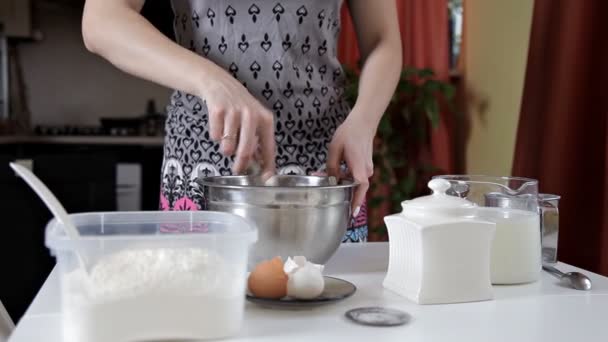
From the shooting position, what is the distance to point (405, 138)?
2.73 m

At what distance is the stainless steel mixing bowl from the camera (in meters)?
0.73

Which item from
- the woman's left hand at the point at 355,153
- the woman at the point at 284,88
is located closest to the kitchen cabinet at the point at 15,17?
the woman at the point at 284,88

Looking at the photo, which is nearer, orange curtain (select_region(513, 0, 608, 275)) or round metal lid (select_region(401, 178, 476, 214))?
round metal lid (select_region(401, 178, 476, 214))

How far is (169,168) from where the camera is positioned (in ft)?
3.60

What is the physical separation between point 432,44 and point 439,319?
90.5 inches

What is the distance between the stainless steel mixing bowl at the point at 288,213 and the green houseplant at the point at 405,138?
1.80 meters

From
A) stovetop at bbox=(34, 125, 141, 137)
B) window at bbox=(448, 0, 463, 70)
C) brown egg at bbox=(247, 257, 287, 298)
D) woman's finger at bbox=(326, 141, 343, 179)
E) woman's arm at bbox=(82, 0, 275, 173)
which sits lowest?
brown egg at bbox=(247, 257, 287, 298)

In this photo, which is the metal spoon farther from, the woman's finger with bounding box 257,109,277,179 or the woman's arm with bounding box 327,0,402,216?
the woman's finger with bounding box 257,109,277,179

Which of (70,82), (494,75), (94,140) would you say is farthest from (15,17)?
(494,75)

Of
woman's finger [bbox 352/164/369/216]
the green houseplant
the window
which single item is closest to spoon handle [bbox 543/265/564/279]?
woman's finger [bbox 352/164/369/216]

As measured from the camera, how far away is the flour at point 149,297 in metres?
0.52

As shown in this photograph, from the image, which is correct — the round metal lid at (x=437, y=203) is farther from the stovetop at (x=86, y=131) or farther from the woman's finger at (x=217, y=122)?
the stovetop at (x=86, y=131)

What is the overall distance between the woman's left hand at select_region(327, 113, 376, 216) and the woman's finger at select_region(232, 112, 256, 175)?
20 centimetres

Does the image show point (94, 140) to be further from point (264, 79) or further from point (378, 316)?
point (378, 316)
